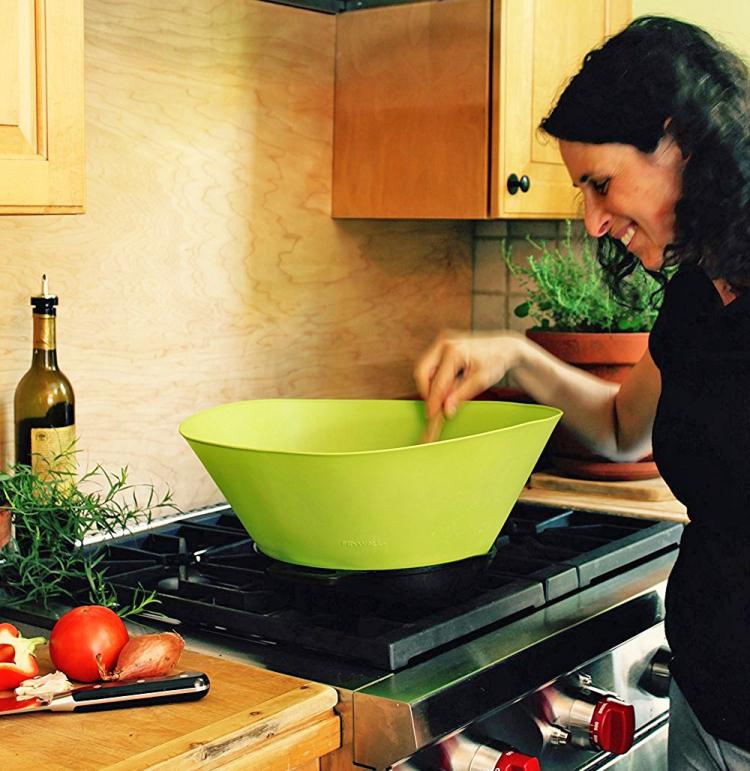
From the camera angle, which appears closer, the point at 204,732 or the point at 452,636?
the point at 204,732

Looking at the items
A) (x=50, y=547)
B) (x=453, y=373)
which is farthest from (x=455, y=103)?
(x=50, y=547)

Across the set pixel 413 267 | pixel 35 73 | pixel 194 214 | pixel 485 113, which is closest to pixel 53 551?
pixel 35 73

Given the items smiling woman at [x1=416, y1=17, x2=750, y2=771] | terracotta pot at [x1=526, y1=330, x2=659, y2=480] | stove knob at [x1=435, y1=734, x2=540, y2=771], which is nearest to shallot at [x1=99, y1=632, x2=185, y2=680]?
stove knob at [x1=435, y1=734, x2=540, y2=771]

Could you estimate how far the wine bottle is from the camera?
170cm

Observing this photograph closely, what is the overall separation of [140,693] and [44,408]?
2.06ft

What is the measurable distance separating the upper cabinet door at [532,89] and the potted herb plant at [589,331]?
121 millimetres

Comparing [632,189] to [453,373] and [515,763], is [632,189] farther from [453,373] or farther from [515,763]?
[515,763]

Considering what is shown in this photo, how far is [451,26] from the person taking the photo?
2.07m

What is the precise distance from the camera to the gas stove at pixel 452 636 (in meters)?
1.26

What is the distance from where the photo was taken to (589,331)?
→ 2203 mm

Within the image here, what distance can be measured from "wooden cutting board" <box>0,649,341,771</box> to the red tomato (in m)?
0.07

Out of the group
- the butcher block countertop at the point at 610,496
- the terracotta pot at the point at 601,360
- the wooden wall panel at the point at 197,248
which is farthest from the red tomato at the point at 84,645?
the terracotta pot at the point at 601,360

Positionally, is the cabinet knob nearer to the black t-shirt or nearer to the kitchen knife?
the black t-shirt

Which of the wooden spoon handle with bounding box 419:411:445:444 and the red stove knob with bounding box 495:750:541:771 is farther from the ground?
the wooden spoon handle with bounding box 419:411:445:444
